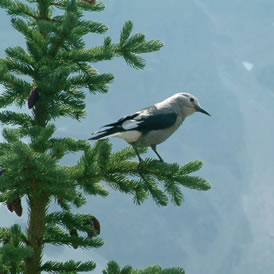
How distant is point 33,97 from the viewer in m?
5.99

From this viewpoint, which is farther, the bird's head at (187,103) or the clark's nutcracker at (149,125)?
the bird's head at (187,103)

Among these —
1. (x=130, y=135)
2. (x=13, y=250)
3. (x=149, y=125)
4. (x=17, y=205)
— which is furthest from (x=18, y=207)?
(x=149, y=125)

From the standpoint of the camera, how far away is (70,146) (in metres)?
6.59

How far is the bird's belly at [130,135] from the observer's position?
638 centimetres

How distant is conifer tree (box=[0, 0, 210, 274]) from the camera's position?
5.87 metres

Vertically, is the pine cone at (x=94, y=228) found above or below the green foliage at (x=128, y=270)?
above

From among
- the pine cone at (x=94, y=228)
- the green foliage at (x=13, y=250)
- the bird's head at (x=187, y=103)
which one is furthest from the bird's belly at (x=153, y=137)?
the green foliage at (x=13, y=250)

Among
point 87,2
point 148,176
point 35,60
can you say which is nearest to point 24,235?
point 148,176

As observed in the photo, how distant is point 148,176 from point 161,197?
0.32m

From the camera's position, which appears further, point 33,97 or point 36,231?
point 36,231

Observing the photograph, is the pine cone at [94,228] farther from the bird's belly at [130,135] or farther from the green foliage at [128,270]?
the bird's belly at [130,135]

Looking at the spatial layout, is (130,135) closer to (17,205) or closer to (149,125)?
(149,125)

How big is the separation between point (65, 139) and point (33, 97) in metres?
0.81

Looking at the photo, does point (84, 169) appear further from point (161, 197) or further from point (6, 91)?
point (6, 91)
